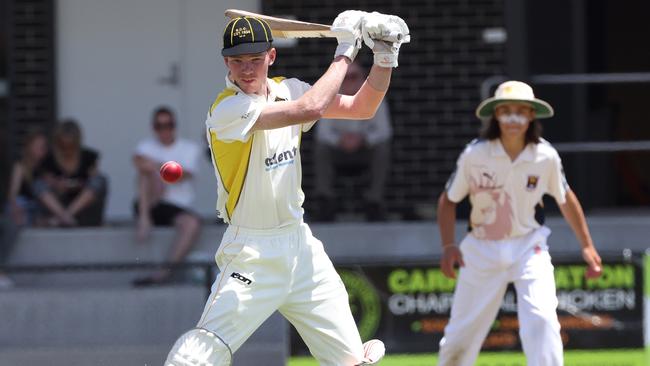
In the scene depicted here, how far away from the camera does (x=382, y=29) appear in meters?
6.07

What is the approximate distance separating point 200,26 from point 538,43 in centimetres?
288

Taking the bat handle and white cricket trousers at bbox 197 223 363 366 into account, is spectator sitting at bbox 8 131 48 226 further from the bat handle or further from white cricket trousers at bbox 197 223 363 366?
the bat handle

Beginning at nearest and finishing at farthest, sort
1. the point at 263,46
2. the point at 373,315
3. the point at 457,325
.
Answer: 1. the point at 263,46
2. the point at 457,325
3. the point at 373,315

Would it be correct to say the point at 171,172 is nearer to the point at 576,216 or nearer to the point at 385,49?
the point at 385,49

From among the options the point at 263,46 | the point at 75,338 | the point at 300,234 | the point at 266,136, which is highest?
the point at 263,46

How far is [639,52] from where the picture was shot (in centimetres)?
Answer: 1380

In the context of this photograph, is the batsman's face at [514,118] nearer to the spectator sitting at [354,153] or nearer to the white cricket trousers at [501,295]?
the white cricket trousers at [501,295]

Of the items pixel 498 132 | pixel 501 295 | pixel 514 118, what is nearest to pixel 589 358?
pixel 501 295

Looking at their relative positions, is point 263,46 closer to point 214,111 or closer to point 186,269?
point 214,111

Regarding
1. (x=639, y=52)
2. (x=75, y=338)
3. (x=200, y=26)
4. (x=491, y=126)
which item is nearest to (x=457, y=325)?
Answer: (x=491, y=126)

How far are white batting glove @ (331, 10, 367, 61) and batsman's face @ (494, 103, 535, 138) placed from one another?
6.17 ft

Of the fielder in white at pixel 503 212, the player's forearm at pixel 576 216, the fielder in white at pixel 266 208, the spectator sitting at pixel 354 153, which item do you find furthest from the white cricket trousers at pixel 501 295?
the spectator sitting at pixel 354 153

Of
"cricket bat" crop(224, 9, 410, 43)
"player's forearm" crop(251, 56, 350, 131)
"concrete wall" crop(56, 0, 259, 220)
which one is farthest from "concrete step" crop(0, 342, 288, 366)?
"player's forearm" crop(251, 56, 350, 131)

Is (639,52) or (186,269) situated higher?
(639,52)
